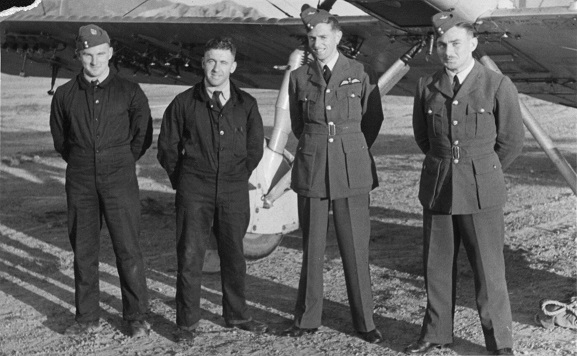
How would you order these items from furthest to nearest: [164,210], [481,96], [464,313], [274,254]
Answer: [164,210] < [274,254] < [464,313] < [481,96]

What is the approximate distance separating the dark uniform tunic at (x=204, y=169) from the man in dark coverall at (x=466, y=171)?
3.47 feet

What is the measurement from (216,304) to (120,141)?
4.45 ft

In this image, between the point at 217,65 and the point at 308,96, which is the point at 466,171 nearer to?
the point at 308,96

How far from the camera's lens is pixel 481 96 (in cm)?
437

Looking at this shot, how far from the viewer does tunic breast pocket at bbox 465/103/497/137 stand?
4.37 meters

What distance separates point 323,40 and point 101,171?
4.86 ft

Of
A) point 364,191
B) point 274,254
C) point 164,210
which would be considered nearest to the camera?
point 364,191

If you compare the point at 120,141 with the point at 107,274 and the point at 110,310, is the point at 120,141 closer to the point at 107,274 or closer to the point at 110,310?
the point at 110,310

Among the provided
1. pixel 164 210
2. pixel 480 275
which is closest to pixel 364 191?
pixel 480 275

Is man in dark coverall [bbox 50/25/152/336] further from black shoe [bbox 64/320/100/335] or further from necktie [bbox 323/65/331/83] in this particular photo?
necktie [bbox 323/65/331/83]

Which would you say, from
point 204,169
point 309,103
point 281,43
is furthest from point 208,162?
point 281,43

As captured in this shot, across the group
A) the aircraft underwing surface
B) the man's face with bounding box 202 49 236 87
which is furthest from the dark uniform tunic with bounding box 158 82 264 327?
the aircraft underwing surface

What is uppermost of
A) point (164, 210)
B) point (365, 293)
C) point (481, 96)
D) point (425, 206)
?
point (481, 96)

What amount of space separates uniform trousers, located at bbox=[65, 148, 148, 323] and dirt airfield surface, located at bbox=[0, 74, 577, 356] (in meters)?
0.21
